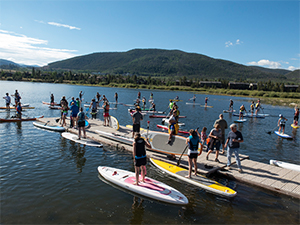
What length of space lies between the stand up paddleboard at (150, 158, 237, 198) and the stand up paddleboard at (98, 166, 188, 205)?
1.35m

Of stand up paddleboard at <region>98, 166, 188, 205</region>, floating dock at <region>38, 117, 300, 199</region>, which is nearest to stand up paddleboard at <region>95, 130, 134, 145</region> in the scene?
floating dock at <region>38, 117, 300, 199</region>

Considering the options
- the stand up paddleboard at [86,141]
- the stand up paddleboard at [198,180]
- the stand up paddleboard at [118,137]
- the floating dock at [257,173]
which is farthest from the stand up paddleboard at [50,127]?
the stand up paddleboard at [198,180]

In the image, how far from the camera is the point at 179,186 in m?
9.52

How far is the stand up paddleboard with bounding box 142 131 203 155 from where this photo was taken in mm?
11888

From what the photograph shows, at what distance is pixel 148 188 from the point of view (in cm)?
855

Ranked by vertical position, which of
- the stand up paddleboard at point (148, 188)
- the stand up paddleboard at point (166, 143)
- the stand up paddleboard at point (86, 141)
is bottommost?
the stand up paddleboard at point (148, 188)

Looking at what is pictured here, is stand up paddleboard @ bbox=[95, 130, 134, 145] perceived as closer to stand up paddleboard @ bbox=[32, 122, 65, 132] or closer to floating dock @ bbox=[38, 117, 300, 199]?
floating dock @ bbox=[38, 117, 300, 199]

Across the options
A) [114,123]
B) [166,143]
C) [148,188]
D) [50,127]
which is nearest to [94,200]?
[148,188]

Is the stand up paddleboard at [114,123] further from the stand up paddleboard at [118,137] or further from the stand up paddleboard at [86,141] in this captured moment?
the stand up paddleboard at [86,141]

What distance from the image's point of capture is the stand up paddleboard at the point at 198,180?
28.8ft

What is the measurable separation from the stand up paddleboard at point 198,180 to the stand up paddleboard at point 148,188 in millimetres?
1346

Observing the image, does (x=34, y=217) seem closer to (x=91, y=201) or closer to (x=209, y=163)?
(x=91, y=201)

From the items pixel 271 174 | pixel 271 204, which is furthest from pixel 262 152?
pixel 271 204

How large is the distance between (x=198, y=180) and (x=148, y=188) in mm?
2479
